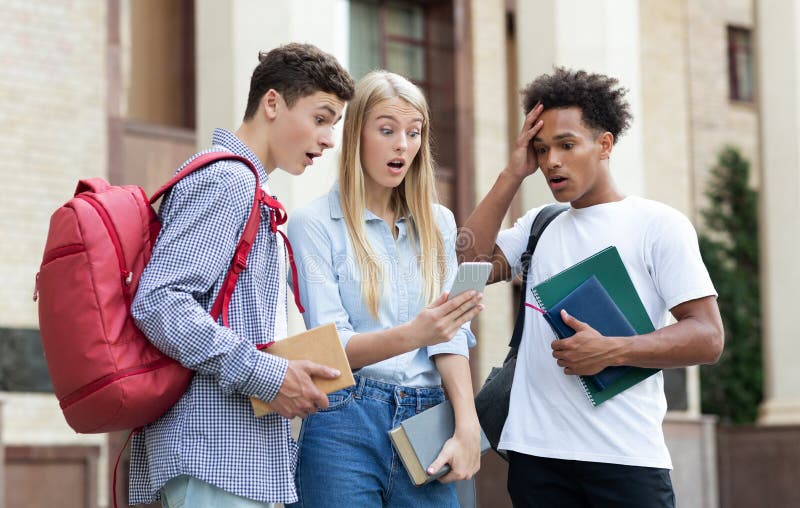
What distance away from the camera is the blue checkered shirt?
3256 mm

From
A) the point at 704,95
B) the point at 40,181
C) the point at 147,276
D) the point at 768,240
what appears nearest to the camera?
the point at 147,276

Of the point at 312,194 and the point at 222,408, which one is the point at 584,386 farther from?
the point at 312,194

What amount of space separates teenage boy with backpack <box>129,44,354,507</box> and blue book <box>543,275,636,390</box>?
922 mm

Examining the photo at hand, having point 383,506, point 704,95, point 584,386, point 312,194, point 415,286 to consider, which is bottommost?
point 383,506

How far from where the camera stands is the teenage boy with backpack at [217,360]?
3.26 metres

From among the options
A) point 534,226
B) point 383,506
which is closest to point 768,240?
point 534,226

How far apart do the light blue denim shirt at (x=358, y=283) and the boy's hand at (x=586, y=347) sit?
0.32 meters

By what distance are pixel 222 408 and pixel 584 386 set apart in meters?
1.22

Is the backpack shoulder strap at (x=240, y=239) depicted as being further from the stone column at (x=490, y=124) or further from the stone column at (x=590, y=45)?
the stone column at (x=490, y=124)

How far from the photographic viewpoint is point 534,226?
14.4ft

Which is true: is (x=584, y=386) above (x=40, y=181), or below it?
below

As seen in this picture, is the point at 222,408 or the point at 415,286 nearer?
the point at 222,408

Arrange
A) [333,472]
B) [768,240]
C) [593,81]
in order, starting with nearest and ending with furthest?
[333,472]
[593,81]
[768,240]

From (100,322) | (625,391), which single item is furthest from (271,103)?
(625,391)
